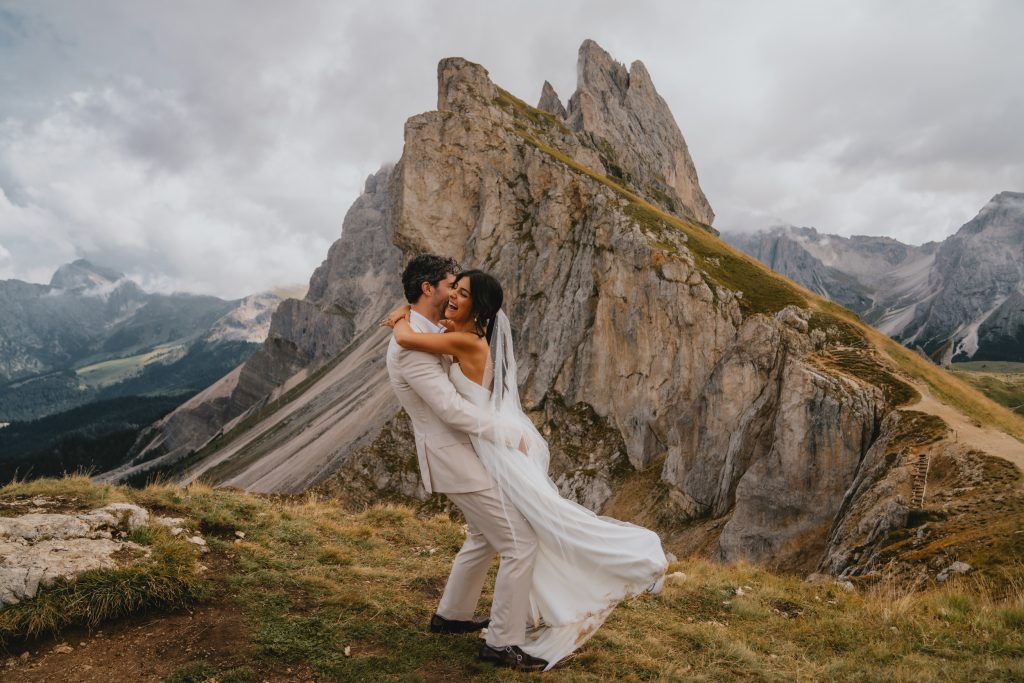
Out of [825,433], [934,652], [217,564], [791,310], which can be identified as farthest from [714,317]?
[217,564]

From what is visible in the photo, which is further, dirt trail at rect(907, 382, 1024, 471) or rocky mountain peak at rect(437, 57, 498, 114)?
rocky mountain peak at rect(437, 57, 498, 114)

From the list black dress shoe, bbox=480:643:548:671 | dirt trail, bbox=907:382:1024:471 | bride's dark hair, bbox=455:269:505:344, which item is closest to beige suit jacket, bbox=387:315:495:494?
bride's dark hair, bbox=455:269:505:344

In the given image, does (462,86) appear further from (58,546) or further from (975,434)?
(58,546)

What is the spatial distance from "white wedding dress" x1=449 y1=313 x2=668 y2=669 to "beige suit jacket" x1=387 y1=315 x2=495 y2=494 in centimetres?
16

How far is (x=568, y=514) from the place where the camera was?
20.3 feet

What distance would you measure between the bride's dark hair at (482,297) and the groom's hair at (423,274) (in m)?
0.20

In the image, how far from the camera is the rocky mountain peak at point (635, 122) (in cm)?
11651

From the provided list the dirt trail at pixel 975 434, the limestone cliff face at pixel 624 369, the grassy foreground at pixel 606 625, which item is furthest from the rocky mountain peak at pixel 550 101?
the grassy foreground at pixel 606 625

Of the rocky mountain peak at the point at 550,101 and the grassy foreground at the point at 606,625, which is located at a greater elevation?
the rocky mountain peak at the point at 550,101

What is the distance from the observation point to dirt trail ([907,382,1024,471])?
16.1 meters

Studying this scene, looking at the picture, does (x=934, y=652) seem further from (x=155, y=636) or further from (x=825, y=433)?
(x=825, y=433)

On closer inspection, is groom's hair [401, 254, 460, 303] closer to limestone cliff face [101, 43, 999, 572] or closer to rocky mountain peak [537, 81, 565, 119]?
limestone cliff face [101, 43, 999, 572]

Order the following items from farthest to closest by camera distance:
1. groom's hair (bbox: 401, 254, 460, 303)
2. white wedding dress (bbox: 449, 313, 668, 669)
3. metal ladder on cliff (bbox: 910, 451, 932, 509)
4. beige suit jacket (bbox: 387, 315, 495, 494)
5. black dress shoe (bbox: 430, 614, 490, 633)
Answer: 1. metal ladder on cliff (bbox: 910, 451, 932, 509)
2. black dress shoe (bbox: 430, 614, 490, 633)
3. groom's hair (bbox: 401, 254, 460, 303)
4. white wedding dress (bbox: 449, 313, 668, 669)
5. beige suit jacket (bbox: 387, 315, 495, 494)

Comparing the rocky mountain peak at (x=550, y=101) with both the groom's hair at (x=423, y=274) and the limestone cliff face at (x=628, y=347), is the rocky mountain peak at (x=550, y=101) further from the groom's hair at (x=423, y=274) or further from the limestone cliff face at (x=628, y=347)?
the groom's hair at (x=423, y=274)
